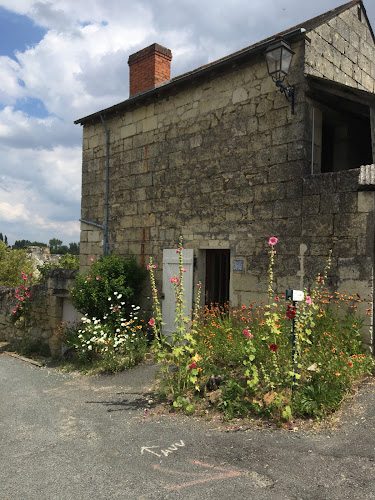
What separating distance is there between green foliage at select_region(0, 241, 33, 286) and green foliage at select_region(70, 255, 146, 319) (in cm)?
977

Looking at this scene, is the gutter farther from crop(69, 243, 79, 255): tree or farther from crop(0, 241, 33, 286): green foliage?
crop(69, 243, 79, 255): tree

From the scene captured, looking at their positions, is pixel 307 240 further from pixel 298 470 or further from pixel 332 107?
pixel 298 470

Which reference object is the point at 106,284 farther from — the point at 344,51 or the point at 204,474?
the point at 344,51

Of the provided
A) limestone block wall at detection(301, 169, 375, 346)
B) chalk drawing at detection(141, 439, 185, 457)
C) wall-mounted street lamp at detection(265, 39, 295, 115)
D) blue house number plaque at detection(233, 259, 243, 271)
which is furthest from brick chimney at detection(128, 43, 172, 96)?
chalk drawing at detection(141, 439, 185, 457)

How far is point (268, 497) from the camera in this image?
308 cm

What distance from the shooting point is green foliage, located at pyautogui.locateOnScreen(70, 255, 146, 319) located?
844 cm

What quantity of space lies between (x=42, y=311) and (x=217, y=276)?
5139mm

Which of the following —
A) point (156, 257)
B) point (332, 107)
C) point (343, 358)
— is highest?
point (332, 107)

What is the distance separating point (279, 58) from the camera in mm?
6227

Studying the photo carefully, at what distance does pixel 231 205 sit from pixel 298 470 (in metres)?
4.67

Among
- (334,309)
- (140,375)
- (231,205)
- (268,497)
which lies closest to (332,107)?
(231,205)

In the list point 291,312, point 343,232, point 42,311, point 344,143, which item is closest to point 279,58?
point 344,143

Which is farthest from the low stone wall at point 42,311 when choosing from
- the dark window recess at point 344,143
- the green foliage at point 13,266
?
the green foliage at point 13,266

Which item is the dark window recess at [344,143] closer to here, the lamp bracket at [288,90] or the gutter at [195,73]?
the lamp bracket at [288,90]
